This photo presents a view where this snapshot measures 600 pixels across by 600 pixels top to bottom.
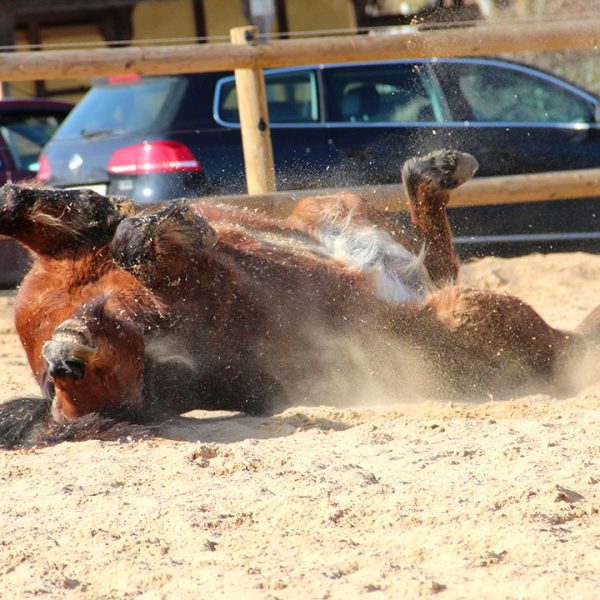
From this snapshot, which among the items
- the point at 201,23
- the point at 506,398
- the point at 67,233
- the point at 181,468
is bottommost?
the point at 506,398

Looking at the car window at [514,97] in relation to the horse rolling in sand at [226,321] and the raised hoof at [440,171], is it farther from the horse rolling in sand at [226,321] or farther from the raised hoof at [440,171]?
the horse rolling in sand at [226,321]

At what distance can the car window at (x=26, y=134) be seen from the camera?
986 cm

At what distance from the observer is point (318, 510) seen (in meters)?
2.68

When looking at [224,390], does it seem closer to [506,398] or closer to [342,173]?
[506,398]

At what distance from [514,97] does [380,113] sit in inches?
48.1

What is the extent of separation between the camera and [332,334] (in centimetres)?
407

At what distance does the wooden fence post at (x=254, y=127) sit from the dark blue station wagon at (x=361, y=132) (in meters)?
1.06


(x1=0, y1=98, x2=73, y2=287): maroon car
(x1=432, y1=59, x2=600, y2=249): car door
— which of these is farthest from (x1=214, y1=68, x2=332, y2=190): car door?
(x1=0, y1=98, x2=73, y2=287): maroon car

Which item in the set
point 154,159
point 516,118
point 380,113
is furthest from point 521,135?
point 154,159

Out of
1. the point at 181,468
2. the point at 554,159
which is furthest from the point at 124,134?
the point at 181,468

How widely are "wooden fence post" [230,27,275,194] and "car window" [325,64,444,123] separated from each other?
6.57ft

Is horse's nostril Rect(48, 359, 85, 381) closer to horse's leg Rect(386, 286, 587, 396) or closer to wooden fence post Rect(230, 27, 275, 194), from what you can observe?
horse's leg Rect(386, 286, 587, 396)

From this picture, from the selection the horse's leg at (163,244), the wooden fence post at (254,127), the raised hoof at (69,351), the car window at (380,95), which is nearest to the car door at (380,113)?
the car window at (380,95)

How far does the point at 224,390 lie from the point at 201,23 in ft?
47.1
